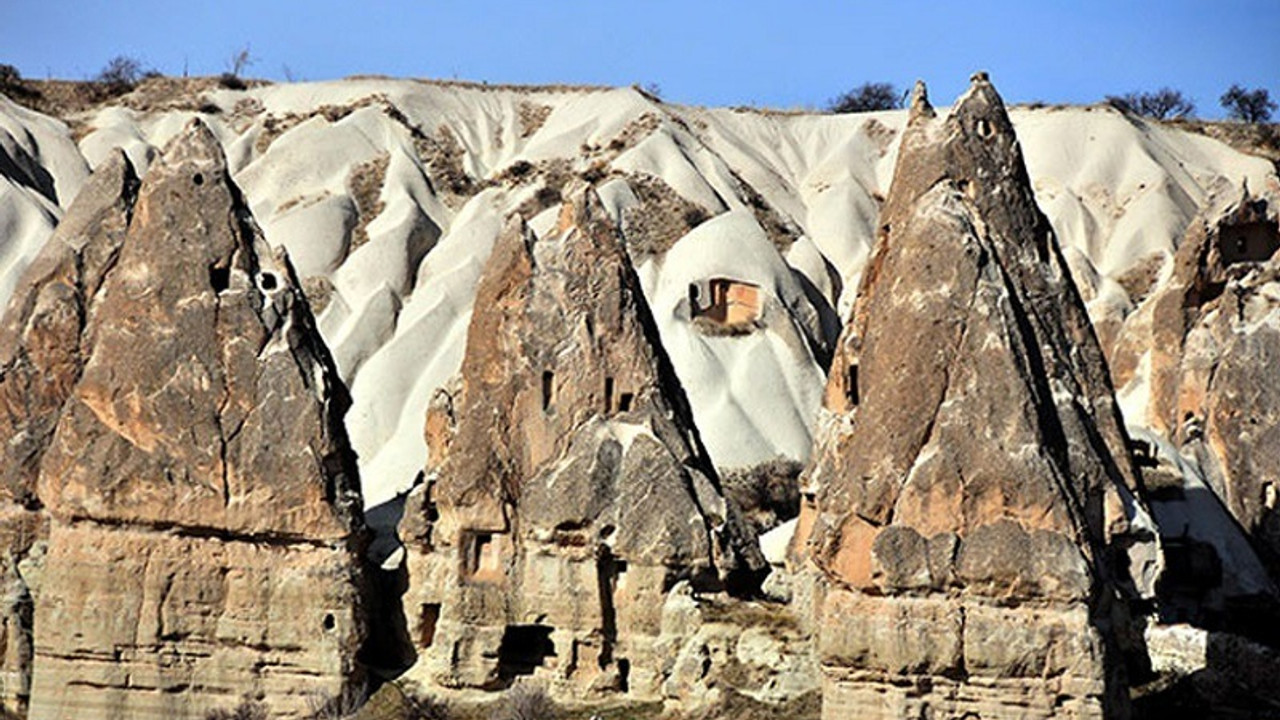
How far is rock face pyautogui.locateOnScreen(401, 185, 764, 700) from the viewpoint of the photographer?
20.3 metres

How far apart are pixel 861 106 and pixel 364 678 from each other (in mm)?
68155

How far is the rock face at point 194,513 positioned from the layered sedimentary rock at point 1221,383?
9213mm

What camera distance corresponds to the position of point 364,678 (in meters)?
20.4

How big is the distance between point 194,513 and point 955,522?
7003mm

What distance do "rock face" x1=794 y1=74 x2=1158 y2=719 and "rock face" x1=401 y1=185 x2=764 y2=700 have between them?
107 inches

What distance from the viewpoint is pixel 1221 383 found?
1109 inches

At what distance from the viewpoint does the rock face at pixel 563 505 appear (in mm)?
Answer: 20328

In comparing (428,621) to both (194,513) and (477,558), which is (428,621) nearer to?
(477,558)

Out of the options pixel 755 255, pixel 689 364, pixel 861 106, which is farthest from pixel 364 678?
pixel 861 106

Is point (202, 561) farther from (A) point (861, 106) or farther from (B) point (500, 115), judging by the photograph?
(A) point (861, 106)

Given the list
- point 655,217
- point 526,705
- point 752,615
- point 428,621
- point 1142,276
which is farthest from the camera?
point 1142,276

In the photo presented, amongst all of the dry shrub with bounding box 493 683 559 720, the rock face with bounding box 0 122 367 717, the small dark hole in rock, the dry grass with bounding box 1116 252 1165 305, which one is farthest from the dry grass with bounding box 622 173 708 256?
the dry shrub with bounding box 493 683 559 720

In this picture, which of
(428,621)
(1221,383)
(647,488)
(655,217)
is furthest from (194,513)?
(655,217)

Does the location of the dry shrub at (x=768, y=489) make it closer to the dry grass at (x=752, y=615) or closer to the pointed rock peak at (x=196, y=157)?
the dry grass at (x=752, y=615)
